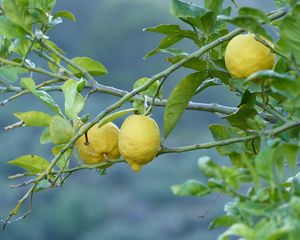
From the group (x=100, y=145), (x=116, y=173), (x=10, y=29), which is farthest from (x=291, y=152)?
(x=116, y=173)

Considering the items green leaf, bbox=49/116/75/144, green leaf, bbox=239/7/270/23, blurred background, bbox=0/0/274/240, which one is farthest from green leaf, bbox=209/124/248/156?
blurred background, bbox=0/0/274/240

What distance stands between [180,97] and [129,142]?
0.07 metres

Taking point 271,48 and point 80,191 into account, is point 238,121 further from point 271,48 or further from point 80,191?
point 80,191

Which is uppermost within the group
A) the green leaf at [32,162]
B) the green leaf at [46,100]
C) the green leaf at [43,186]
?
the green leaf at [46,100]

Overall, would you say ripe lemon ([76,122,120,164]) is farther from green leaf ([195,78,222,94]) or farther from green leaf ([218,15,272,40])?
green leaf ([218,15,272,40])

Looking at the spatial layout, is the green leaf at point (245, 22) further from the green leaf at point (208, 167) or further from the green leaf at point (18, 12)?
the green leaf at point (18, 12)

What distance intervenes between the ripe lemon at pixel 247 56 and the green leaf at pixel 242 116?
38mm

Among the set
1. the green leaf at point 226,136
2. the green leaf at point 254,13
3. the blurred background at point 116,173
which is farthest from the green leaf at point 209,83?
the blurred background at point 116,173

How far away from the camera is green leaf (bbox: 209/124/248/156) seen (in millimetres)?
875

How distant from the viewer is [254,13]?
2.07ft

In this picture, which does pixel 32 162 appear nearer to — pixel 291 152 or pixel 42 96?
pixel 42 96

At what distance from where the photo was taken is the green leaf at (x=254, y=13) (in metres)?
0.63

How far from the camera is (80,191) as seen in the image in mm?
7449

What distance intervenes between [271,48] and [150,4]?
22.4 ft
